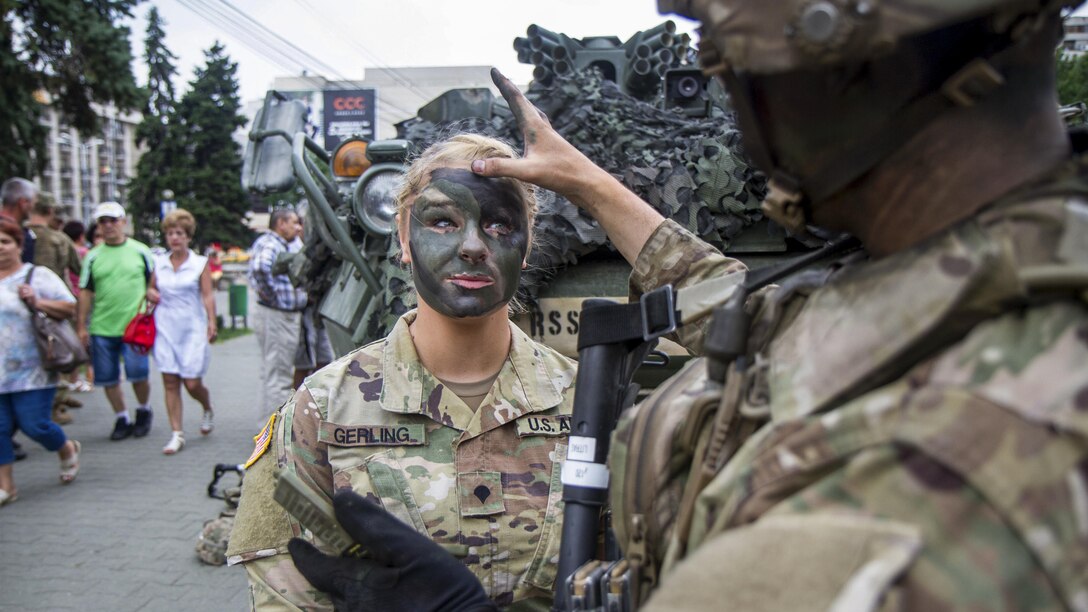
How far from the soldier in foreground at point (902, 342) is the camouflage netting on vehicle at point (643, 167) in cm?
307

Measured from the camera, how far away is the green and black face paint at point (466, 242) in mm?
2338

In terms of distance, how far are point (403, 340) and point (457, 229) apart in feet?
1.04

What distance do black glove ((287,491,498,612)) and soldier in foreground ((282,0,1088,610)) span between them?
0.42 metres

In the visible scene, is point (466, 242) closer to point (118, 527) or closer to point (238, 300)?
point (118, 527)

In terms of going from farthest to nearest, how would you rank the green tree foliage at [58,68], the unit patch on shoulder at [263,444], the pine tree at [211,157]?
1. the pine tree at [211,157]
2. the green tree foliage at [58,68]
3. the unit patch on shoulder at [263,444]

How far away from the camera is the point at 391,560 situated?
166cm

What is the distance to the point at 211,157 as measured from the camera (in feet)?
110

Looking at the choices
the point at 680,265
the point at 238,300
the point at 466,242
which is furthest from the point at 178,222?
the point at 238,300

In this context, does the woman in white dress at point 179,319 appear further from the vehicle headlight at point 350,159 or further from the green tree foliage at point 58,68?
the green tree foliage at point 58,68

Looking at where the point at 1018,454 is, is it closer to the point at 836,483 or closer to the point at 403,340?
the point at 836,483

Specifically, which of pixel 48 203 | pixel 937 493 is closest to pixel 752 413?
pixel 937 493

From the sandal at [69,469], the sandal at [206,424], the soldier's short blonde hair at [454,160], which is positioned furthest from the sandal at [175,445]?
the soldier's short blonde hair at [454,160]

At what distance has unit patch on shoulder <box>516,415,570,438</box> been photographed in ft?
7.50

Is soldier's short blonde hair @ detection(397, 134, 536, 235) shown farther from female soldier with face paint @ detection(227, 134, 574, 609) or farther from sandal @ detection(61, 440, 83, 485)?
sandal @ detection(61, 440, 83, 485)
